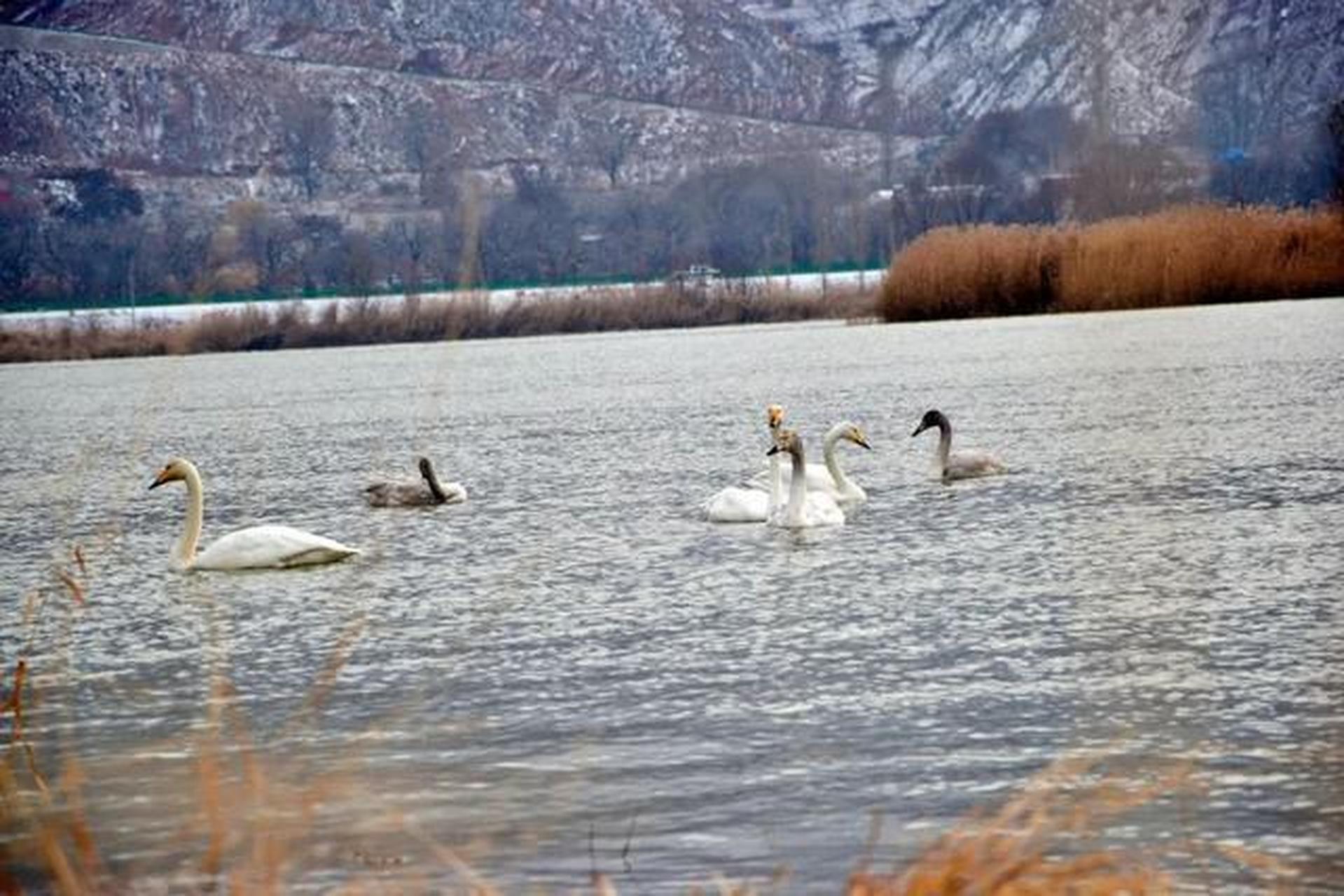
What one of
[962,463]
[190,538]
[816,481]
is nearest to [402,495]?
[816,481]

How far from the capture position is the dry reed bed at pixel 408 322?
278 ft

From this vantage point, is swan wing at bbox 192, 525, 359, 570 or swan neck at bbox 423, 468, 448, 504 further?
swan neck at bbox 423, 468, 448, 504

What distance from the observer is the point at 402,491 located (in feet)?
73.5

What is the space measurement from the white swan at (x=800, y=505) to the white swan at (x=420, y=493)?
3613 millimetres

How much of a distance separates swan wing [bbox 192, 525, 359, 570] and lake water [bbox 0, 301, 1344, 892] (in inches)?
8.4

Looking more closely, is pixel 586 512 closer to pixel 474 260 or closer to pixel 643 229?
pixel 474 260

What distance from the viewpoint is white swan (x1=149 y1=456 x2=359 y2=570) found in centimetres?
1808

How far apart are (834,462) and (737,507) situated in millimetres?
1549

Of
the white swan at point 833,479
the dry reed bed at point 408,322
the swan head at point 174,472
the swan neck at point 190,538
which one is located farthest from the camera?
the dry reed bed at point 408,322

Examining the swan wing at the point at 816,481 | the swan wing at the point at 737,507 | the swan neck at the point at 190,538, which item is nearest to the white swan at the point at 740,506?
the swan wing at the point at 737,507

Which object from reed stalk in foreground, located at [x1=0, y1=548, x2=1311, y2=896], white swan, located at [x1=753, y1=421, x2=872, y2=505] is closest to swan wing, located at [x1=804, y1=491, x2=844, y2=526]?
white swan, located at [x1=753, y1=421, x2=872, y2=505]

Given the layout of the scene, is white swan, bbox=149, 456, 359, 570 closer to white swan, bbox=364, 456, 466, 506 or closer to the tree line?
white swan, bbox=364, 456, 466, 506

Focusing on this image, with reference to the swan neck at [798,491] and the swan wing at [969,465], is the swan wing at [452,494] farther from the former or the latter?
the swan neck at [798,491]

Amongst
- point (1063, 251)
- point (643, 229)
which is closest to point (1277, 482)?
point (1063, 251)
